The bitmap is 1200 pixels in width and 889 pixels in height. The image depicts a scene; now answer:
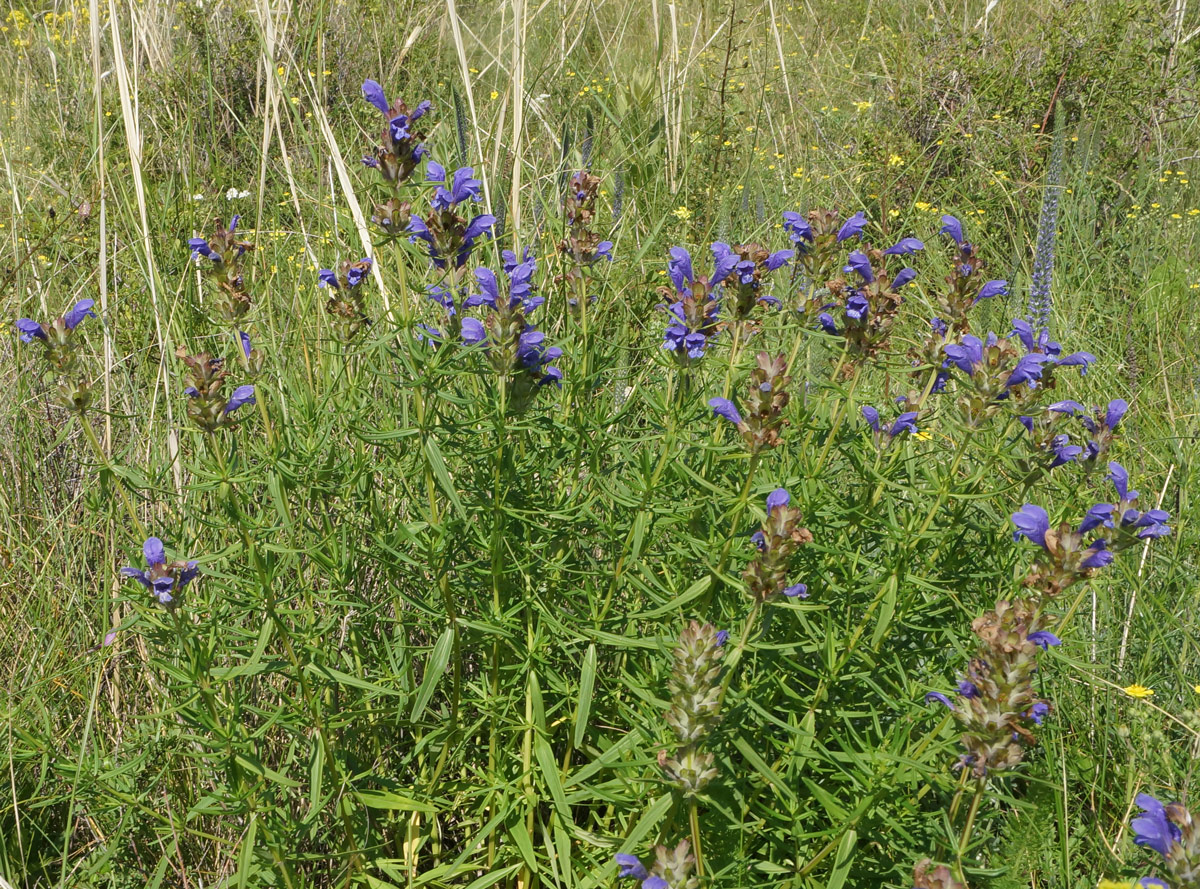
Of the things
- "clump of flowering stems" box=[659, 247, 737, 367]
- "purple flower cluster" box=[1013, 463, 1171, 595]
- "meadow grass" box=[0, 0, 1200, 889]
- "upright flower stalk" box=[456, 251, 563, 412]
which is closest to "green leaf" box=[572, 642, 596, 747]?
"meadow grass" box=[0, 0, 1200, 889]

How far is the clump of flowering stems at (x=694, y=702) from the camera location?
1.77 m

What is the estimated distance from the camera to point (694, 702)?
1.78m

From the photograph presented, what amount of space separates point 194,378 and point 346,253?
130 centimetres

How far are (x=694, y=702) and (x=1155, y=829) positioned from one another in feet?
2.42

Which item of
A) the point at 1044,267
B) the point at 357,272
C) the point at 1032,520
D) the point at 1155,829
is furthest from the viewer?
the point at 1044,267

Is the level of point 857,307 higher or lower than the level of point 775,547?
higher

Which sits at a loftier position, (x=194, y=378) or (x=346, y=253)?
(x=194, y=378)

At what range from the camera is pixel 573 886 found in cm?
243

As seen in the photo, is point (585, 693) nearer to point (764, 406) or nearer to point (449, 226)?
point (764, 406)

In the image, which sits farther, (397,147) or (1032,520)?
(397,147)

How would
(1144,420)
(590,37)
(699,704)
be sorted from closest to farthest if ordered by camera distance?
(699,704) → (1144,420) → (590,37)

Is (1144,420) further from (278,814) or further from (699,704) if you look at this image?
(278,814)

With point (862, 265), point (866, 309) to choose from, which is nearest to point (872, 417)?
point (866, 309)

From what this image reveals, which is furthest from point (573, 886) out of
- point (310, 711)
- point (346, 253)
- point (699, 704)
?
point (346, 253)
